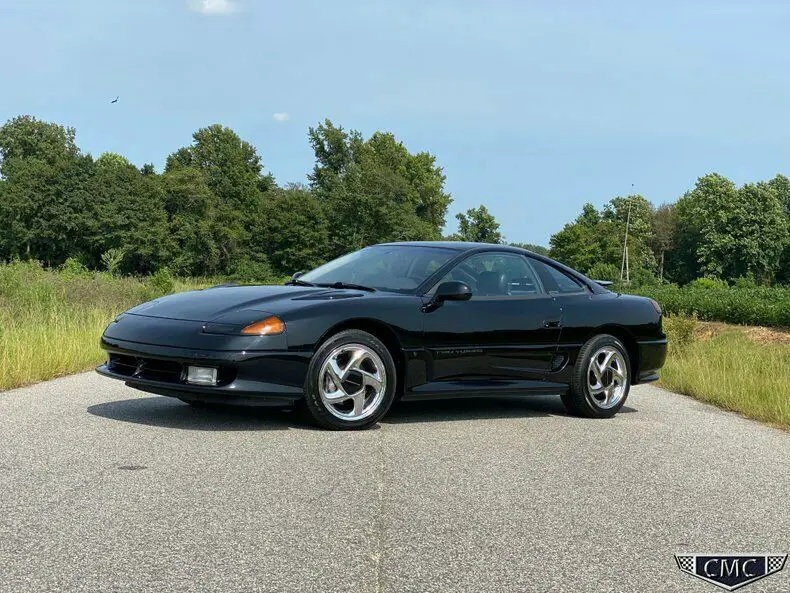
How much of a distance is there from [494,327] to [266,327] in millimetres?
1939

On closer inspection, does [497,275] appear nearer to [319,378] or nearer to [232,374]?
[319,378]

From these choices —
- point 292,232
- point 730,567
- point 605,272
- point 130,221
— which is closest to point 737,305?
point 730,567

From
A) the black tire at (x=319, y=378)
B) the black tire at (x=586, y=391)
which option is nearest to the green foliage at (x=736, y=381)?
the black tire at (x=586, y=391)

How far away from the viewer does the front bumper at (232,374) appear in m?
6.25

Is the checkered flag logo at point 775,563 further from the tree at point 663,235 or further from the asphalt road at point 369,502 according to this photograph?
the tree at point 663,235

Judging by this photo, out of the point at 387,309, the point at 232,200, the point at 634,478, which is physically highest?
the point at 232,200

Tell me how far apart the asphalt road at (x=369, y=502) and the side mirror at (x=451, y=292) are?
96 cm

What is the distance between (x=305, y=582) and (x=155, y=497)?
1426mm

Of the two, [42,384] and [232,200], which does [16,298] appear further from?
[232,200]

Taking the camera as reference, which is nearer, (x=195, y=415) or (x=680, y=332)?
(x=195, y=415)

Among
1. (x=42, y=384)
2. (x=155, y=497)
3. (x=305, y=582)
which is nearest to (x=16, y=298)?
(x=42, y=384)

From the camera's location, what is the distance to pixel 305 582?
11.2 feet

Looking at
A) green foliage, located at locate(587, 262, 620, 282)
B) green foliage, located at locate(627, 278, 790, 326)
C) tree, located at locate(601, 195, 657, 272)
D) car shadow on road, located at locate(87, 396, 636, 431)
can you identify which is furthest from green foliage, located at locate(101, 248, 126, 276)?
tree, located at locate(601, 195, 657, 272)

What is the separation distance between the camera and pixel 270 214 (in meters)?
94.6
